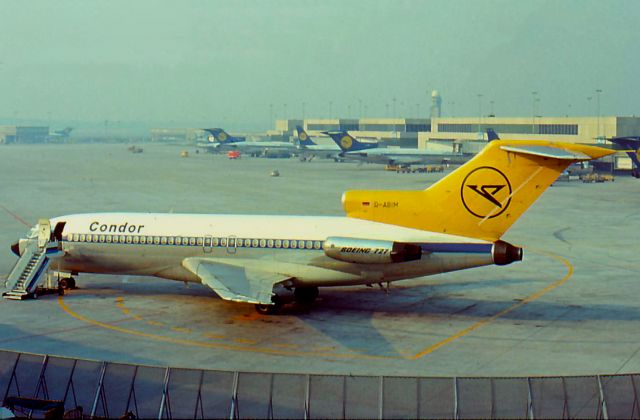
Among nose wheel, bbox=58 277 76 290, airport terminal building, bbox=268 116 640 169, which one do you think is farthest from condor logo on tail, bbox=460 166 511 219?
airport terminal building, bbox=268 116 640 169

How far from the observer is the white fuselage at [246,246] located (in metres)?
27.3

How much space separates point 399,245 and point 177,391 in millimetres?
11268

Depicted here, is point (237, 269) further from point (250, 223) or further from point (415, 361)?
point (415, 361)

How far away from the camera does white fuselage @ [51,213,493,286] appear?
27.3m

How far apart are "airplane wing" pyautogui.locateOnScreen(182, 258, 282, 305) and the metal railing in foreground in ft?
21.8

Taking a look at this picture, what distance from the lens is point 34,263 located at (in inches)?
1235

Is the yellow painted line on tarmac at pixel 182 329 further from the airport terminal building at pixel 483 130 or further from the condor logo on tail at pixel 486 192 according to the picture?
the airport terminal building at pixel 483 130

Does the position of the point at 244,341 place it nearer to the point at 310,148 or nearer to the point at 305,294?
the point at 305,294

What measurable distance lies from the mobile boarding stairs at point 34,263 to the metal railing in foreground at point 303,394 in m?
12.2

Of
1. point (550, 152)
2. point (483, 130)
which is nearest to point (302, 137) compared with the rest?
point (483, 130)

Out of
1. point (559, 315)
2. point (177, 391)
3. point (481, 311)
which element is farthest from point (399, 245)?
point (177, 391)

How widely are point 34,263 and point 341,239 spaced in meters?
13.1

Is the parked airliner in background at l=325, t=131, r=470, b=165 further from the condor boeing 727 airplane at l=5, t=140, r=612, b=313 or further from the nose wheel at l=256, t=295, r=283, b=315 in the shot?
the nose wheel at l=256, t=295, r=283, b=315

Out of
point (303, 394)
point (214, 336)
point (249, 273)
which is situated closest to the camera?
point (303, 394)
